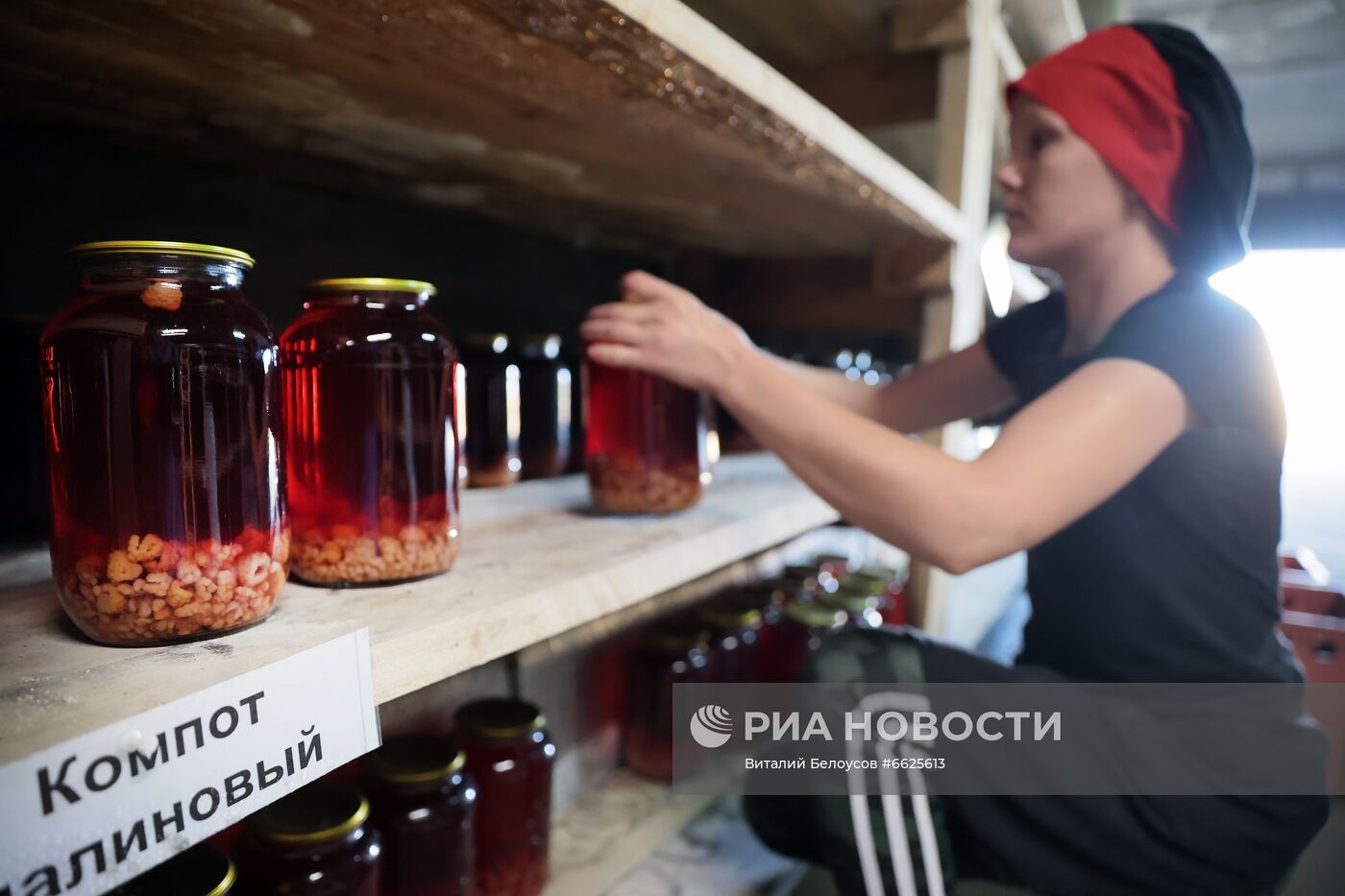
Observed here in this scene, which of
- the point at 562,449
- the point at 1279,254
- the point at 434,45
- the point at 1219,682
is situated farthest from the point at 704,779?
the point at 1279,254

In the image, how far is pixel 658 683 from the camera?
123cm

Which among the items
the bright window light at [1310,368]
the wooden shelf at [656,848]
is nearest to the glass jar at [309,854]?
the wooden shelf at [656,848]

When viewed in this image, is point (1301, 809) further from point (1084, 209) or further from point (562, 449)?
point (562, 449)

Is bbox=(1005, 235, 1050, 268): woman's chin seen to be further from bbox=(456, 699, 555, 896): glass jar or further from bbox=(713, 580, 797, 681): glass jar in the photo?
bbox=(456, 699, 555, 896): glass jar

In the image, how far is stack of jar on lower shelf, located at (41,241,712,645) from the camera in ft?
1.33

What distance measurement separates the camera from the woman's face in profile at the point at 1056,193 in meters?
0.98

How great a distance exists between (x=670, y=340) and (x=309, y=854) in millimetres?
518

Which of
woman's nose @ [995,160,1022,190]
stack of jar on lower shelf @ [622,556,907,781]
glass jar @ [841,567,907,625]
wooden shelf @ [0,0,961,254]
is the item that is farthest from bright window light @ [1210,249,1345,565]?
wooden shelf @ [0,0,961,254]

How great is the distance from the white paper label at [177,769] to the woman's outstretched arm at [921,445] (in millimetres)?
440

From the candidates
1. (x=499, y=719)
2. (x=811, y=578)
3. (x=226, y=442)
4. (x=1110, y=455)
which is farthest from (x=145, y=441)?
(x=811, y=578)

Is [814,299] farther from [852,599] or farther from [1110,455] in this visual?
[1110,455]

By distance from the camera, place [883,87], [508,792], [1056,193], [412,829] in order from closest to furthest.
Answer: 1. [412,829]
2. [508,792]
3. [1056,193]
4. [883,87]

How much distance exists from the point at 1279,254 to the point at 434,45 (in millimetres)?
4495

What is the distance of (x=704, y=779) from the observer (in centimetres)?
127
